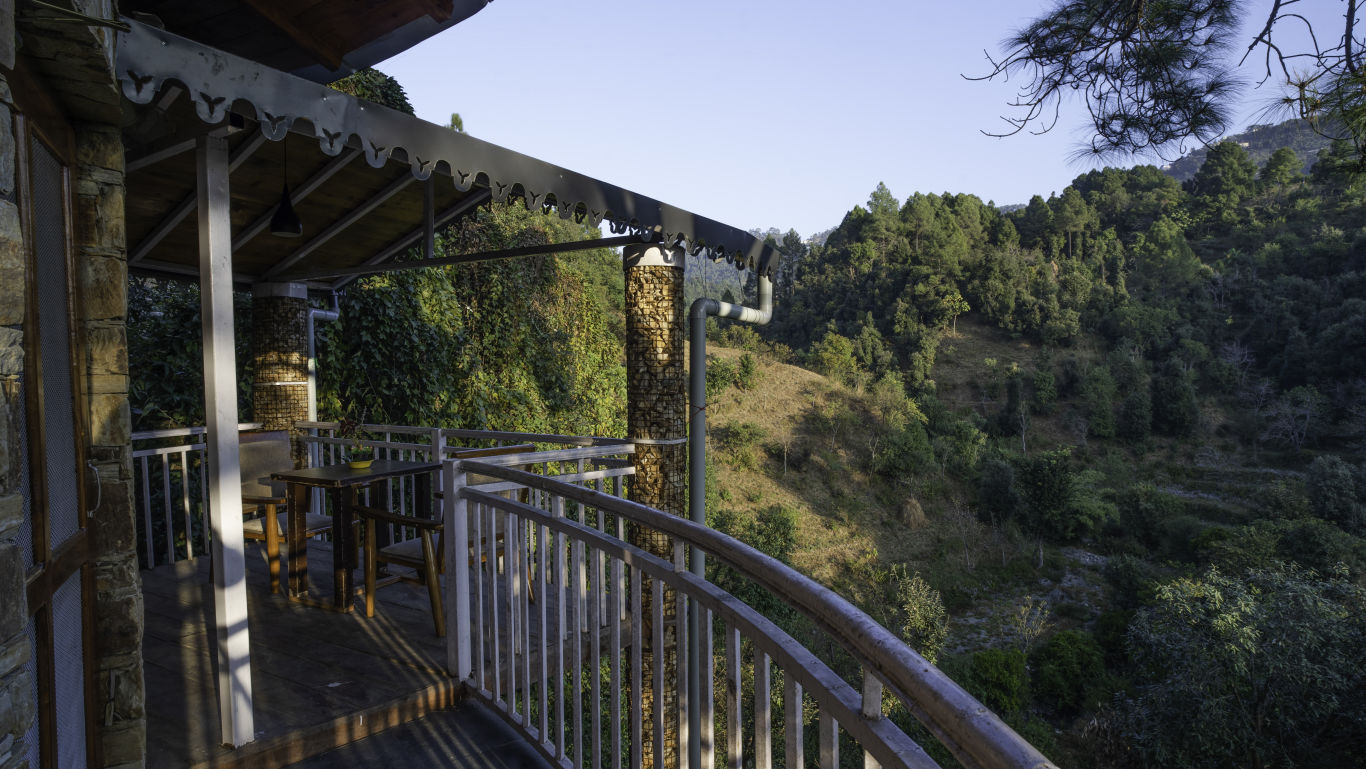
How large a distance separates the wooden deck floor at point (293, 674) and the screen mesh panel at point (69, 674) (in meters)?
0.69

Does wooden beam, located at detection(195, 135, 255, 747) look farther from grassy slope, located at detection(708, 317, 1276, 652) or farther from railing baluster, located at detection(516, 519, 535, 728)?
grassy slope, located at detection(708, 317, 1276, 652)

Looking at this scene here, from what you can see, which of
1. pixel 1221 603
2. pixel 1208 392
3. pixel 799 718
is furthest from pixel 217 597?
pixel 1208 392

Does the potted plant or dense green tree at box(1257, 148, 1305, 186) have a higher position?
dense green tree at box(1257, 148, 1305, 186)

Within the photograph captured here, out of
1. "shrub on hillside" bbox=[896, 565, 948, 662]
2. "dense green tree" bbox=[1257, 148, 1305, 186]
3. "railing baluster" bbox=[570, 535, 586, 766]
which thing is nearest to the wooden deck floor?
"railing baluster" bbox=[570, 535, 586, 766]

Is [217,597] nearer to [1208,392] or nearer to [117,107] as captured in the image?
[117,107]

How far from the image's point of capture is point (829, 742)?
1.02m

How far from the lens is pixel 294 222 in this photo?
3707 millimetres

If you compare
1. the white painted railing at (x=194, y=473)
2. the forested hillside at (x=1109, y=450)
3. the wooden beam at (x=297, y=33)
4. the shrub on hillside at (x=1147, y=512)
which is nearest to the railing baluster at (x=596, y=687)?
the wooden beam at (x=297, y=33)

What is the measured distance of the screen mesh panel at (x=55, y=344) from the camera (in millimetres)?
1563

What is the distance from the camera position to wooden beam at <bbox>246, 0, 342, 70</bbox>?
332 centimetres

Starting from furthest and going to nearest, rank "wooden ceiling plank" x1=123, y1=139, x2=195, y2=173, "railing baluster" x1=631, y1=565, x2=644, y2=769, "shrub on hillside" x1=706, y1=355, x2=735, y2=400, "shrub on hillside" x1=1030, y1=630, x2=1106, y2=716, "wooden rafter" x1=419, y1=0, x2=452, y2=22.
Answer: "shrub on hillside" x1=706, y1=355, x2=735, y2=400 → "shrub on hillside" x1=1030, y1=630, x2=1106, y2=716 → "wooden rafter" x1=419, y1=0, x2=452, y2=22 → "wooden ceiling plank" x1=123, y1=139, x2=195, y2=173 → "railing baluster" x1=631, y1=565, x2=644, y2=769

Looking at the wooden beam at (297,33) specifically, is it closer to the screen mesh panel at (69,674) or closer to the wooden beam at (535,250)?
the wooden beam at (535,250)

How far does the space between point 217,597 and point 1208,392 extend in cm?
4278

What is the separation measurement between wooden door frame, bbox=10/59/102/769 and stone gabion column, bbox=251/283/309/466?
4.70m
